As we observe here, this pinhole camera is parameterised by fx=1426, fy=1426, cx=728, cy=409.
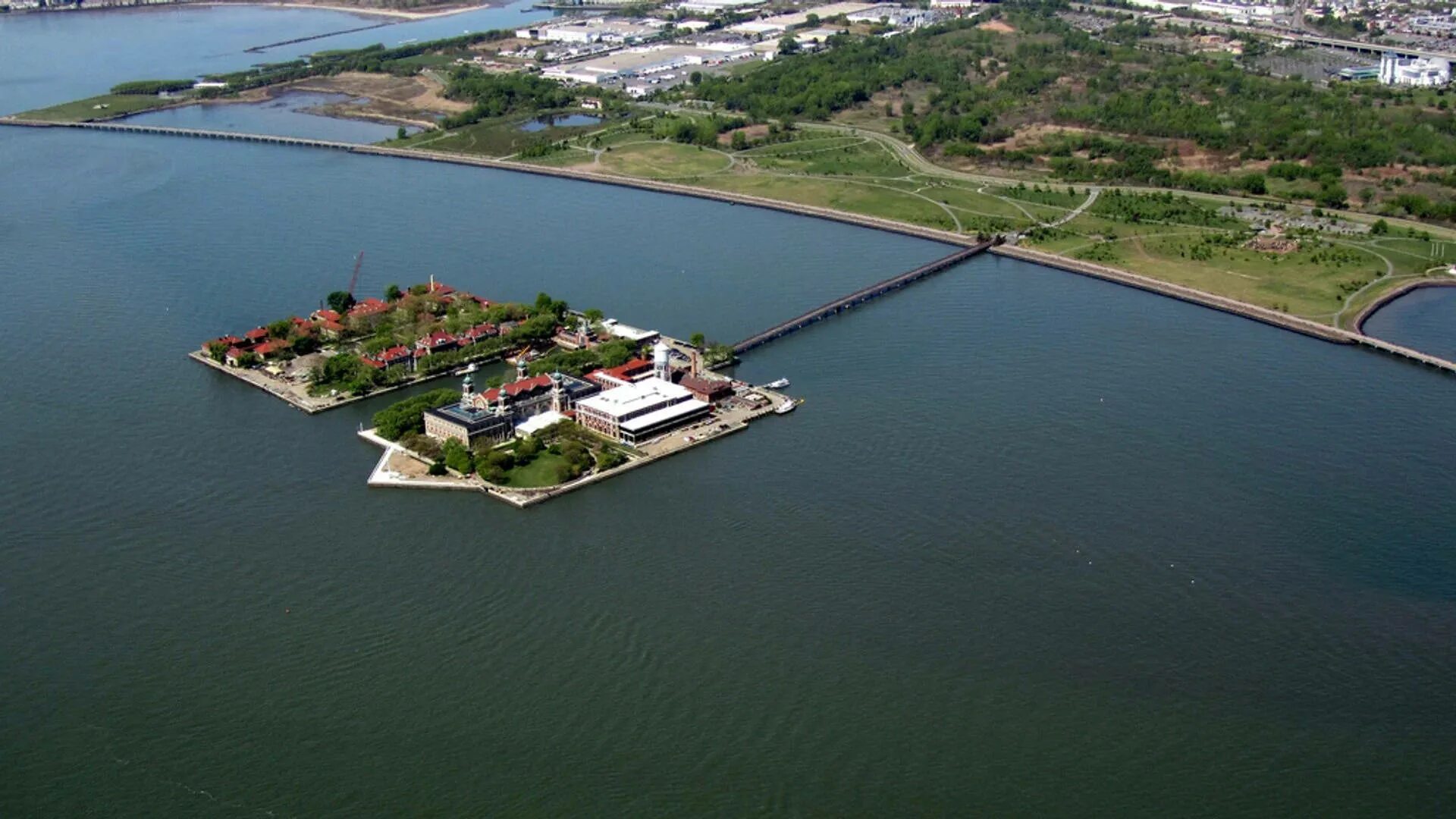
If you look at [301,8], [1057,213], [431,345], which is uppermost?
[301,8]

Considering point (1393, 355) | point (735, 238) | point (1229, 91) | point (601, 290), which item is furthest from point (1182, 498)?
point (1229, 91)

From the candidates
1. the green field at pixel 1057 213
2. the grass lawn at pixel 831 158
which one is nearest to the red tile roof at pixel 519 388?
the green field at pixel 1057 213

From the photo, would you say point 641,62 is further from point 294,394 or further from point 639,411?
point 639,411

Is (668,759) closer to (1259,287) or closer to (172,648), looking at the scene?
(172,648)

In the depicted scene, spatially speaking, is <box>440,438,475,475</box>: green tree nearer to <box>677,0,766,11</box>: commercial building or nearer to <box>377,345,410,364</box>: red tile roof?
<box>377,345,410,364</box>: red tile roof

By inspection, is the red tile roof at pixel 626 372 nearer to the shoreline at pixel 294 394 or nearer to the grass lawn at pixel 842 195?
the shoreline at pixel 294 394

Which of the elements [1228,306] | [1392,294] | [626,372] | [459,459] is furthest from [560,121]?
[459,459]

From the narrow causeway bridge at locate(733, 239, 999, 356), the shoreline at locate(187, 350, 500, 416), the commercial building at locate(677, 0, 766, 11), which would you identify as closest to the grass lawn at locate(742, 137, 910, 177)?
the narrow causeway bridge at locate(733, 239, 999, 356)
